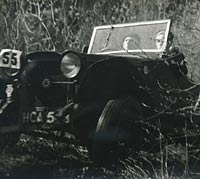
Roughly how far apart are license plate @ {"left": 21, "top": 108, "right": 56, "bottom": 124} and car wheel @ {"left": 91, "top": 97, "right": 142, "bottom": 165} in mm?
475

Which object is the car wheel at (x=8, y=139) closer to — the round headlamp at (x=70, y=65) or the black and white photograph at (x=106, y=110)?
the black and white photograph at (x=106, y=110)

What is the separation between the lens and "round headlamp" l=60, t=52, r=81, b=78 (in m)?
6.95

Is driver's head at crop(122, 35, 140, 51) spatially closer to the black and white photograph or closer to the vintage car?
the black and white photograph

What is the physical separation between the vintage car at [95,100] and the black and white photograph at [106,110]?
10 millimetres

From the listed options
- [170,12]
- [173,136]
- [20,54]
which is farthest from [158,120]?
[170,12]

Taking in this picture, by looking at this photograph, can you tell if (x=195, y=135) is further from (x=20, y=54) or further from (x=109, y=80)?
(x=20, y=54)

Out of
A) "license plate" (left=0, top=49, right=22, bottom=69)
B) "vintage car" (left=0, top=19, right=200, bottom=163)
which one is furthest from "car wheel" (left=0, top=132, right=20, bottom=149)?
"license plate" (left=0, top=49, right=22, bottom=69)

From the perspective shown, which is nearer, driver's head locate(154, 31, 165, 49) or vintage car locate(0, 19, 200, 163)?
vintage car locate(0, 19, 200, 163)

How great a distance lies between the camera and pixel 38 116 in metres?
7.00

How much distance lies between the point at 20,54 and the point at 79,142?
43.5 inches

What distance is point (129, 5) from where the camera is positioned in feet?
40.8

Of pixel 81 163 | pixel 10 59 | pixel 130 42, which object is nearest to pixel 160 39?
pixel 130 42

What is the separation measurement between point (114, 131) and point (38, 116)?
2.52ft

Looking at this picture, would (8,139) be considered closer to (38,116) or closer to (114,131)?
(38,116)
